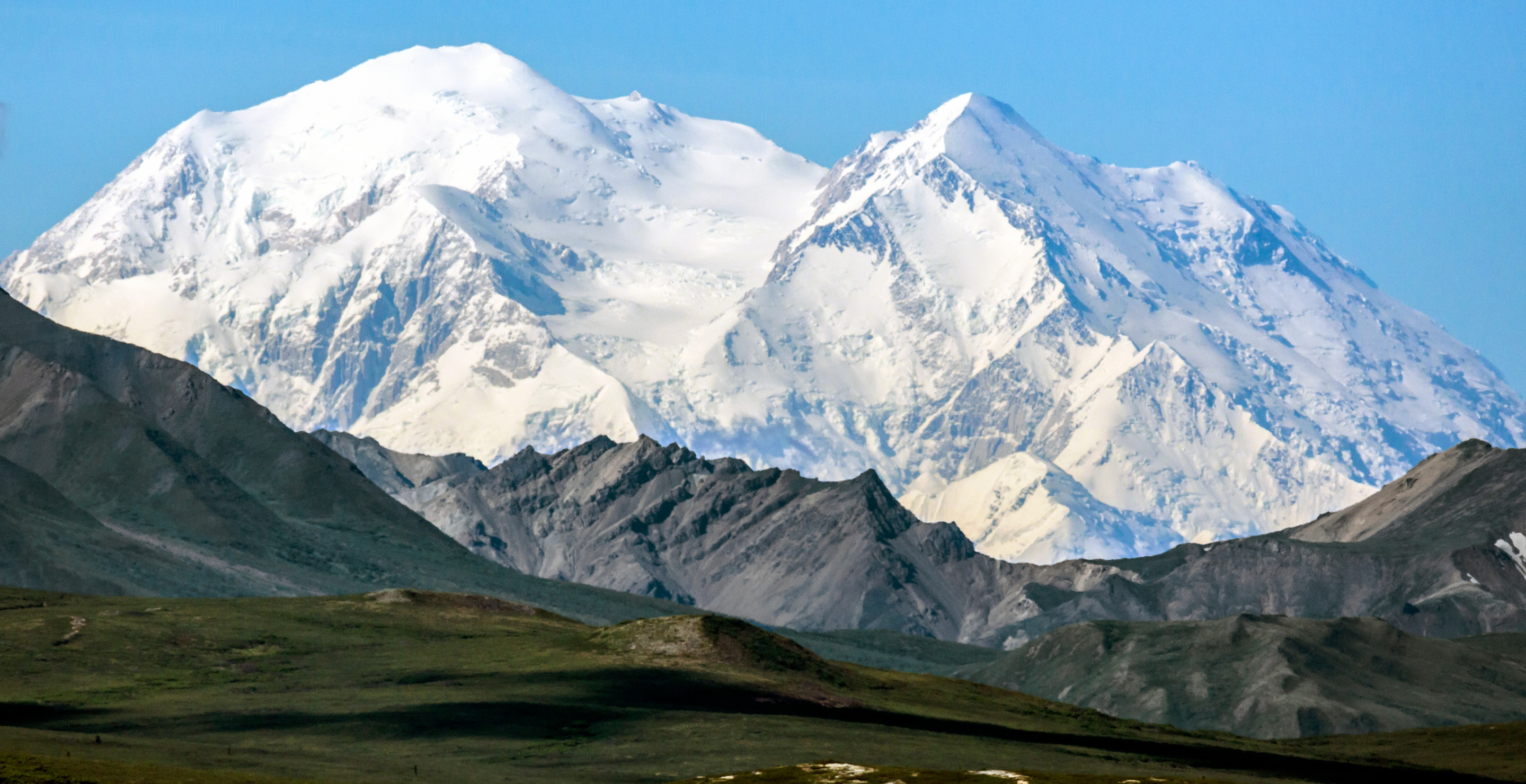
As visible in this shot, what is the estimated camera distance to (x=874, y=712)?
15800cm

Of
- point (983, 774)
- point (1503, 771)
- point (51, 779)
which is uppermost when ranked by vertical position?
point (1503, 771)

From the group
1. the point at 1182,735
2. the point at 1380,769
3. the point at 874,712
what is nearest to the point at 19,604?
the point at 874,712

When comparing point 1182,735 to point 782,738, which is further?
point 1182,735

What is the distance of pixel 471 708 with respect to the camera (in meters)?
142

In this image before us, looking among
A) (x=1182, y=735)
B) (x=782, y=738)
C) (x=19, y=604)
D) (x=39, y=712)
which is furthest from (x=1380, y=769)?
(x=19, y=604)

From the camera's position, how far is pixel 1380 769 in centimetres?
15150

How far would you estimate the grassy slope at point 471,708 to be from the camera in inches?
4803

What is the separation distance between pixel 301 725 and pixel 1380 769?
75.9 meters

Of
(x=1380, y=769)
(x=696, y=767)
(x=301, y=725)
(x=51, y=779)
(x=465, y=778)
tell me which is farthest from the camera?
(x=1380, y=769)

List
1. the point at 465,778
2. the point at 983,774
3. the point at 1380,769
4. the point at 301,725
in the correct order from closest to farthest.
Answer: the point at 983,774, the point at 465,778, the point at 301,725, the point at 1380,769

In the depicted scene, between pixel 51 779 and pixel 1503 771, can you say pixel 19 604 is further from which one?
pixel 1503 771

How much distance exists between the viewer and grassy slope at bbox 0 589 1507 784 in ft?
400

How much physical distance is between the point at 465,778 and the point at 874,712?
169ft

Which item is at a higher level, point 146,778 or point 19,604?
point 19,604
